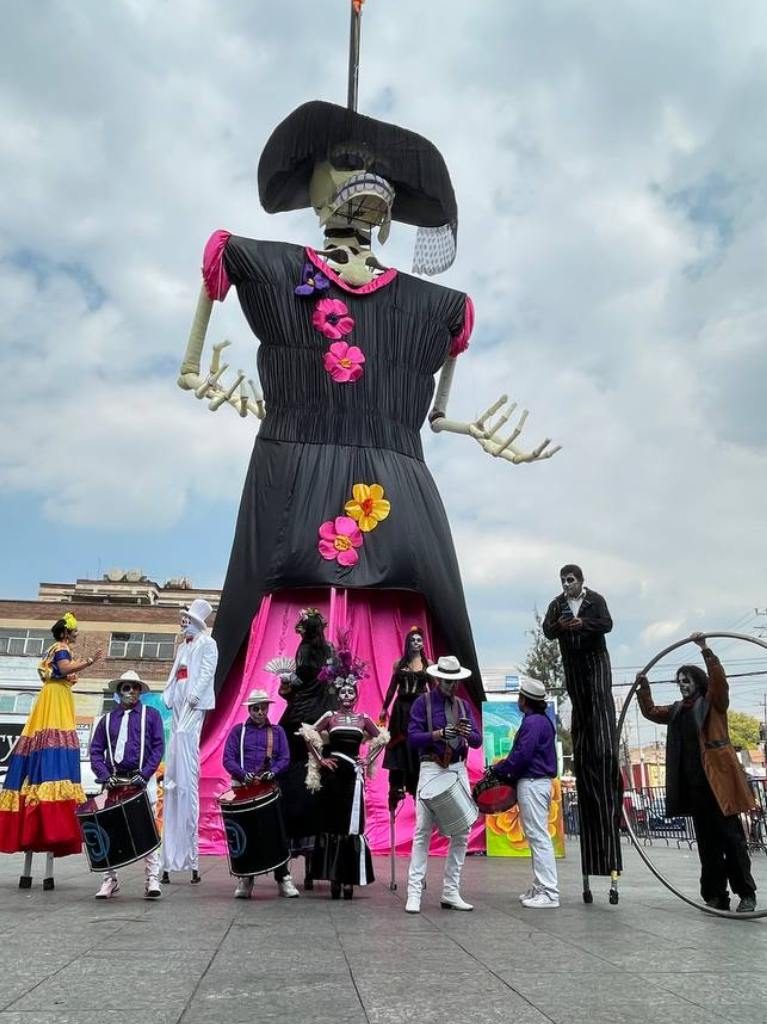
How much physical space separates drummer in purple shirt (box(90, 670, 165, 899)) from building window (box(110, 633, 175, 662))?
34385 millimetres

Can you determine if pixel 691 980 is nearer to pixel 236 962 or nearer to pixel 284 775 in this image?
pixel 236 962

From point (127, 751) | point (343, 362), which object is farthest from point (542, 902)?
point (343, 362)

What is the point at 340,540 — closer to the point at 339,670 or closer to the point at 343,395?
the point at 343,395

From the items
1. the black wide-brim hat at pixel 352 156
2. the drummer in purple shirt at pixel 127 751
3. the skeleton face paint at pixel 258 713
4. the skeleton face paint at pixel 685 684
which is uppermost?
the black wide-brim hat at pixel 352 156

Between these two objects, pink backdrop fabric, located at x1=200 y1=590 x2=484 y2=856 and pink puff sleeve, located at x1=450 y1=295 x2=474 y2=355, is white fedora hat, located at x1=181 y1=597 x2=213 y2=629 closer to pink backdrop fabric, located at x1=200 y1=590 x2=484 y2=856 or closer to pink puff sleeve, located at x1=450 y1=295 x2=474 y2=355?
pink backdrop fabric, located at x1=200 y1=590 x2=484 y2=856

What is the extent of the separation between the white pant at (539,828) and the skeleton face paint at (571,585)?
4.35 ft

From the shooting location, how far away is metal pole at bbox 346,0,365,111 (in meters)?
13.8

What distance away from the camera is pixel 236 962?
152 inches

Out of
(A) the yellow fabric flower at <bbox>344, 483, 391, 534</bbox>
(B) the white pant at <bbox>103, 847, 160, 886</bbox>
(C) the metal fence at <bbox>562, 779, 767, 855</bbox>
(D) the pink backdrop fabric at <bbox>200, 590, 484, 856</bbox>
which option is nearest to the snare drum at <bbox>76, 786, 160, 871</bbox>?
(B) the white pant at <bbox>103, 847, 160, 886</bbox>

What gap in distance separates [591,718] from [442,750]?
3.82 ft

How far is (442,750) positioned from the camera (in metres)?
6.29

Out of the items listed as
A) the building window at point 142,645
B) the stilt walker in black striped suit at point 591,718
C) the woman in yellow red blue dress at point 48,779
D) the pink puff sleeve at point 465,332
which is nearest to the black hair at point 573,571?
the stilt walker in black striped suit at point 591,718

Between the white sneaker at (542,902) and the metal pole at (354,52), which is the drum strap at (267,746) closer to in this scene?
the white sneaker at (542,902)

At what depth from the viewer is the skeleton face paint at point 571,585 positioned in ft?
22.2
